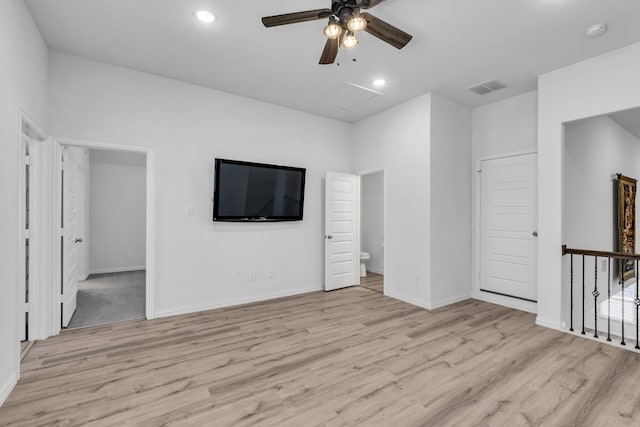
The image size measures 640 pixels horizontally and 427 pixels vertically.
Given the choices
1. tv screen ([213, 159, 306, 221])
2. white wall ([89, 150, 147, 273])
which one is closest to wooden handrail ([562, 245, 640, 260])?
tv screen ([213, 159, 306, 221])

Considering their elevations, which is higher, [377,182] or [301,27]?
[301,27]

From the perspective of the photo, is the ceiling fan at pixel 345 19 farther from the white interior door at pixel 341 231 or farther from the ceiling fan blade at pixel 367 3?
the white interior door at pixel 341 231

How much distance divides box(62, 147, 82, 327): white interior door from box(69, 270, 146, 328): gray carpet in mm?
200

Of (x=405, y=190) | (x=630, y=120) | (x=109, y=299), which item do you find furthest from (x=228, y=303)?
(x=630, y=120)

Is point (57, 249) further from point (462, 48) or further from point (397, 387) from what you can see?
point (462, 48)

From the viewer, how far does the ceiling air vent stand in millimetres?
3811

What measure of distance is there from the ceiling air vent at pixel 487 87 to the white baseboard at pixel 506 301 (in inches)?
110

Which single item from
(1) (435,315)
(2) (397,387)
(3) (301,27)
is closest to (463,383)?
(2) (397,387)

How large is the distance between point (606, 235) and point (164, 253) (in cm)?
635

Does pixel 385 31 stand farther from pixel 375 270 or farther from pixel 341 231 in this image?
pixel 375 270

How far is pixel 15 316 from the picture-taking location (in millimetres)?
2291

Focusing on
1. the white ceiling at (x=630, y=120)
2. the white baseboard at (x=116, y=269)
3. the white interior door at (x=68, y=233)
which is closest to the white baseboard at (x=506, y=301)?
the white ceiling at (x=630, y=120)

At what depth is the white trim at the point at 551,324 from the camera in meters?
3.37

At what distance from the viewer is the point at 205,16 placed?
8.52 feet
